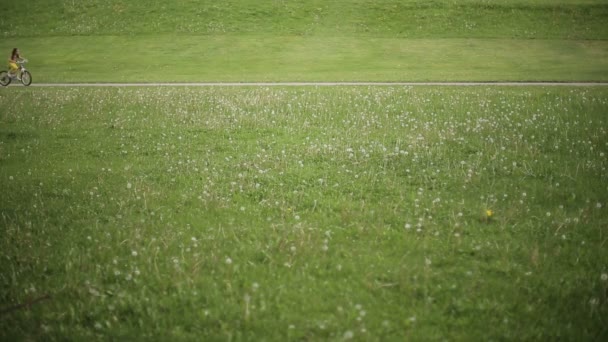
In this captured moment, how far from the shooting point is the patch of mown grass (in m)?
5.29

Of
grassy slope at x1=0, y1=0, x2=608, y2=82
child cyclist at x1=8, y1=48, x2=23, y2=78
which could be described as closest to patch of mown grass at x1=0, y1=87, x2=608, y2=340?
child cyclist at x1=8, y1=48, x2=23, y2=78

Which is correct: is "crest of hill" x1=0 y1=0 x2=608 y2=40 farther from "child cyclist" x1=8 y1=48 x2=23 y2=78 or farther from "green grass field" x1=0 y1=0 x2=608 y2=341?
"green grass field" x1=0 y1=0 x2=608 y2=341

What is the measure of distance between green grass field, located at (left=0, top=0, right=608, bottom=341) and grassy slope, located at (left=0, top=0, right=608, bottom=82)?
11716mm

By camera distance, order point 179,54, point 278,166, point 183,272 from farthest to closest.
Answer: point 179,54
point 278,166
point 183,272

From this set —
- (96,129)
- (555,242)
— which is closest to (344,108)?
(96,129)

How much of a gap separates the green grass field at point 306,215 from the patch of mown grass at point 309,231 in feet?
0.12

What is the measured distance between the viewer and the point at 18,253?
266 inches

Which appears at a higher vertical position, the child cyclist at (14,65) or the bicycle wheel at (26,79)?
the child cyclist at (14,65)

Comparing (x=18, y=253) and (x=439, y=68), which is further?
(x=439, y=68)

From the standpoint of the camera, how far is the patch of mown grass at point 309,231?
529cm

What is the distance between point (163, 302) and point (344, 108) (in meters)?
14.3

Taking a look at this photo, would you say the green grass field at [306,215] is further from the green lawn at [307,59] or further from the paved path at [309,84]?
the green lawn at [307,59]

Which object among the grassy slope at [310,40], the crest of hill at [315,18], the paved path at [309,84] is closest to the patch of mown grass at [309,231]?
the paved path at [309,84]

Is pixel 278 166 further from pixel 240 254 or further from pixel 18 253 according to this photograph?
pixel 18 253
